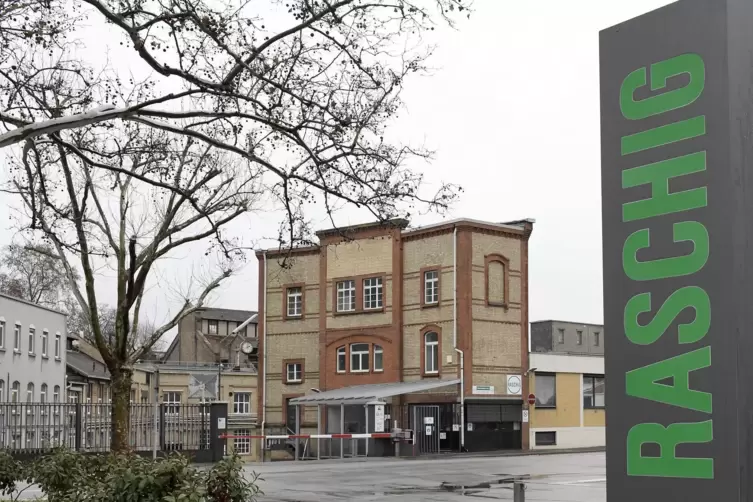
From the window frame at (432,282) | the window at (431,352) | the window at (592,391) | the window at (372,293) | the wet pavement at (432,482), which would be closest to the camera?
the wet pavement at (432,482)

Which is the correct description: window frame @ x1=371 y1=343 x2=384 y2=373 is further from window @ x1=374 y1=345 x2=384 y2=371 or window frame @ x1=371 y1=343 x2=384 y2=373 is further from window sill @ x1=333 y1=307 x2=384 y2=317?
window sill @ x1=333 y1=307 x2=384 y2=317

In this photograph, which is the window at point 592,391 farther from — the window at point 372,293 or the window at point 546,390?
the window at point 372,293

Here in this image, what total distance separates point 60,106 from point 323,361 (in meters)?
A: 37.5

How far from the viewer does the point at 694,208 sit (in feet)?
22.5

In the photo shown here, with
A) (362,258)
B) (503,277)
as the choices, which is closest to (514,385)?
(503,277)

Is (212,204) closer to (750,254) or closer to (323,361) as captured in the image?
(750,254)

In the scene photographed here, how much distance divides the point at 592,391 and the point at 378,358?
11.4 meters

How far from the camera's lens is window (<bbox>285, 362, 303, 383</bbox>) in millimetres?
53969

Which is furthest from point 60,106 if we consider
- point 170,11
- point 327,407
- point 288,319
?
point 288,319

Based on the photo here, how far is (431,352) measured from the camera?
4734 cm

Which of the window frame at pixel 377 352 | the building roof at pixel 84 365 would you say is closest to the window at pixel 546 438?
the window frame at pixel 377 352

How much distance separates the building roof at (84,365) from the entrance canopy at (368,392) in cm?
2425

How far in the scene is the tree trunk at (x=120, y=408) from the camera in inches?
935

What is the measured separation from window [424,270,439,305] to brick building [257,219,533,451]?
54mm
